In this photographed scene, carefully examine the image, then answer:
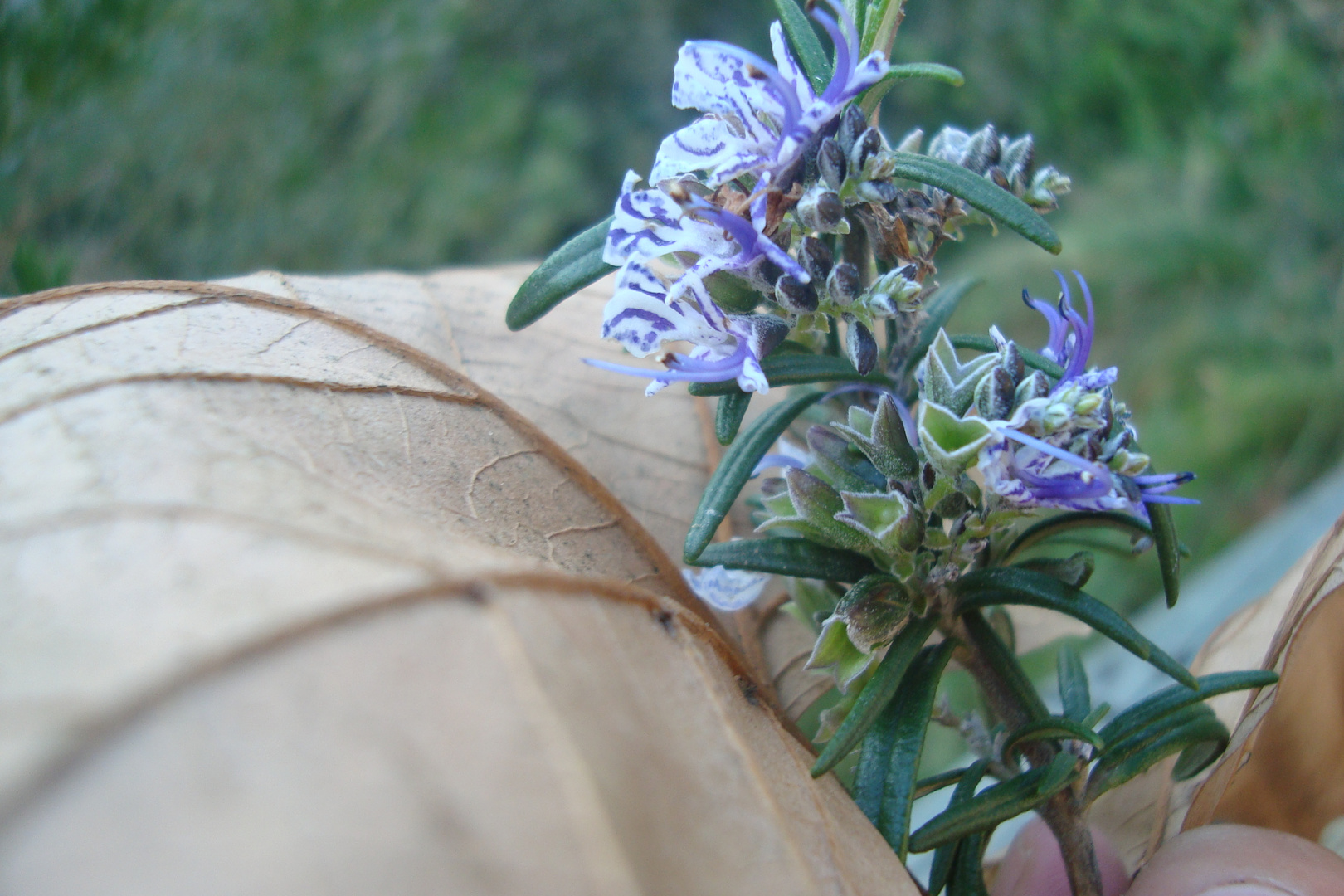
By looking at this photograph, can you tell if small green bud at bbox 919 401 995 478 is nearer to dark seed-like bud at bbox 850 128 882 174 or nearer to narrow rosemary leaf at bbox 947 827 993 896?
dark seed-like bud at bbox 850 128 882 174

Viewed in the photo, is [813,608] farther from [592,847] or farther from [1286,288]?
[1286,288]

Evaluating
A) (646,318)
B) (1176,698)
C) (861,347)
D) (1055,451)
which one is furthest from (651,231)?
(1176,698)

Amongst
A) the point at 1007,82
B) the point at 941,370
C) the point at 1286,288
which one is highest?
the point at 1007,82

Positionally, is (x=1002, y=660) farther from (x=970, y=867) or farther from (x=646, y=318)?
(x=646, y=318)

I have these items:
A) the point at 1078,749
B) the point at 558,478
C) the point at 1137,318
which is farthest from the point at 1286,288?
the point at 558,478

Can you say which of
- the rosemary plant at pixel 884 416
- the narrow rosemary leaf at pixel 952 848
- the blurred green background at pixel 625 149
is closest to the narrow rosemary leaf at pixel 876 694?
the rosemary plant at pixel 884 416

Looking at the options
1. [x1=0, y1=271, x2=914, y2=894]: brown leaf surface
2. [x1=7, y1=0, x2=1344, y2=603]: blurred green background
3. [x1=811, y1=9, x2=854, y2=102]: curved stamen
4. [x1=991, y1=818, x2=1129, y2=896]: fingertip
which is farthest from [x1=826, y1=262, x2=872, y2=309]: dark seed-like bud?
[x1=7, y1=0, x2=1344, y2=603]: blurred green background
